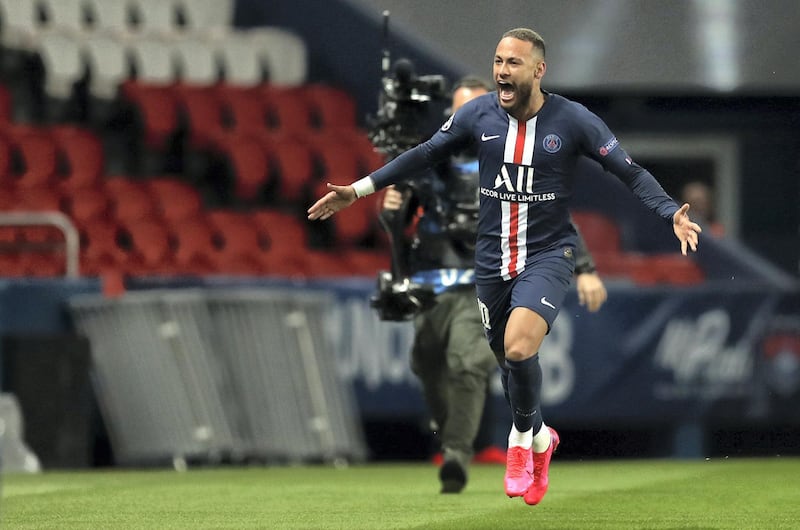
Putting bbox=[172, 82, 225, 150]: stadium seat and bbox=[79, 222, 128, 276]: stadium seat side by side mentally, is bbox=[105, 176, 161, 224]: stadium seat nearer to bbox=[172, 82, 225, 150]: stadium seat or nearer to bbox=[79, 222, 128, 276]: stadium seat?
bbox=[79, 222, 128, 276]: stadium seat

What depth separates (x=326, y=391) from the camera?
1374 centimetres

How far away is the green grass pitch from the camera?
792cm

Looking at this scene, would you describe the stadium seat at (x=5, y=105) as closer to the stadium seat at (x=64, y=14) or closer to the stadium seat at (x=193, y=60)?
the stadium seat at (x=64, y=14)

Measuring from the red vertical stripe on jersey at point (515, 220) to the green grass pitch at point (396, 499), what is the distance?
3.74 ft

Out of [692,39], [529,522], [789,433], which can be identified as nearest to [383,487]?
[529,522]

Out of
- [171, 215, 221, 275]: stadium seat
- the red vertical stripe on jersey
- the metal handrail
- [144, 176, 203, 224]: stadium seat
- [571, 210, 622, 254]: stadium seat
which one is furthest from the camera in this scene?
[571, 210, 622, 254]: stadium seat

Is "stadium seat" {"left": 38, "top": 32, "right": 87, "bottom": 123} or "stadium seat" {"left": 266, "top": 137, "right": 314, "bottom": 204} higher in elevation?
"stadium seat" {"left": 38, "top": 32, "right": 87, "bottom": 123}

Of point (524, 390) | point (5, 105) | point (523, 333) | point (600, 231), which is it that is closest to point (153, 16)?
point (5, 105)

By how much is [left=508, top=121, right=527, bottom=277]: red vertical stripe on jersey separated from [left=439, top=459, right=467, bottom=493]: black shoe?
198 centimetres

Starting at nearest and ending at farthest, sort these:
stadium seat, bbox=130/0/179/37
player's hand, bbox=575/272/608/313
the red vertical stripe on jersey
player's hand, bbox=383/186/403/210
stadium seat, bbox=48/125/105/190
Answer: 1. the red vertical stripe on jersey
2. player's hand, bbox=575/272/608/313
3. player's hand, bbox=383/186/403/210
4. stadium seat, bbox=48/125/105/190
5. stadium seat, bbox=130/0/179/37

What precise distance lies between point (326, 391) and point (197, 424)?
102 cm

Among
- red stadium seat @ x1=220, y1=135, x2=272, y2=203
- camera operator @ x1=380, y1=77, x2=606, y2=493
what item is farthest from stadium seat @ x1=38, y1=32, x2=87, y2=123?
camera operator @ x1=380, y1=77, x2=606, y2=493

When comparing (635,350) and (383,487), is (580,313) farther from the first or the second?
(383,487)

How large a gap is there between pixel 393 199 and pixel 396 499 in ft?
5.57
